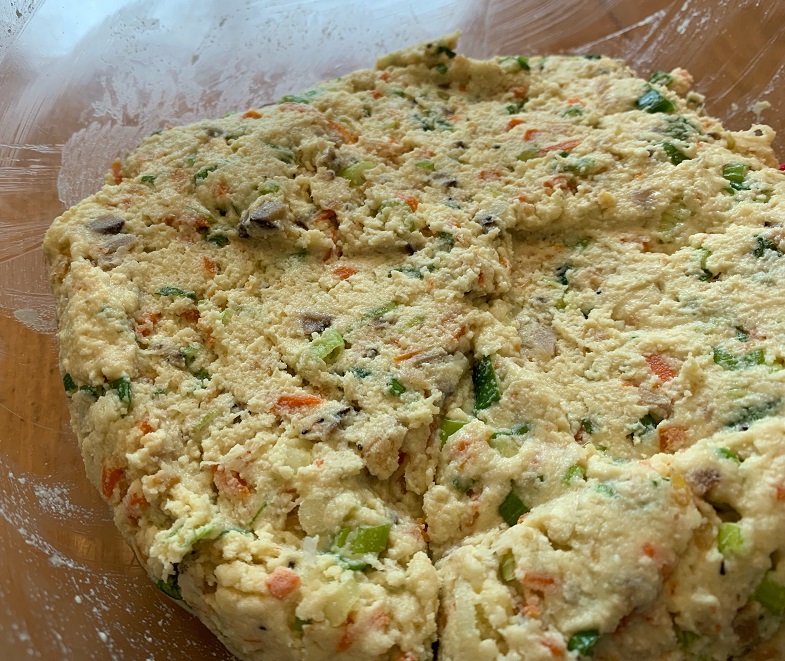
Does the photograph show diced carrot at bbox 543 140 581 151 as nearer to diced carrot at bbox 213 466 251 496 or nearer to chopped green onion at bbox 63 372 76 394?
diced carrot at bbox 213 466 251 496

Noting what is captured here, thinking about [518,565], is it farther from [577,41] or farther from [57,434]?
[577,41]

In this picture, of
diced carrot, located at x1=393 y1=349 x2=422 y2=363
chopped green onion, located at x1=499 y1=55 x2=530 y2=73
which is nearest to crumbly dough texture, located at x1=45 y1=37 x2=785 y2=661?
diced carrot, located at x1=393 y1=349 x2=422 y2=363

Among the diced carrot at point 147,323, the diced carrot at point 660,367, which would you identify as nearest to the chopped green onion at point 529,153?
the diced carrot at point 660,367

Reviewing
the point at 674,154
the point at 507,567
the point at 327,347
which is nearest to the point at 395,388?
the point at 327,347

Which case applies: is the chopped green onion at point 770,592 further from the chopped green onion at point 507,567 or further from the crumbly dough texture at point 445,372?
the chopped green onion at point 507,567

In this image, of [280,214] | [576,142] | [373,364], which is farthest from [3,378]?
[576,142]
